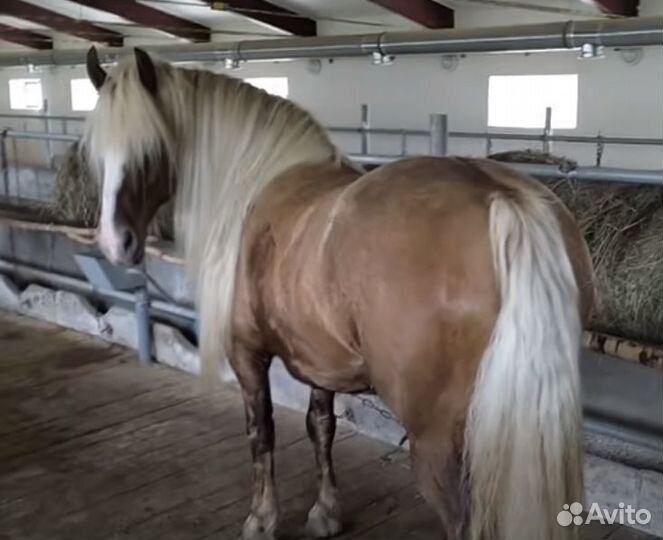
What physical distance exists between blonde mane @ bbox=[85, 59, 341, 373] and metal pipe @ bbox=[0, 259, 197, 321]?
1393 millimetres

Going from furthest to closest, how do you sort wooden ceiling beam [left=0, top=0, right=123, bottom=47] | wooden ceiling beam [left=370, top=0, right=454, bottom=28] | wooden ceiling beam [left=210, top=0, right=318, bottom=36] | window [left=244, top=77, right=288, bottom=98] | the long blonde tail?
wooden ceiling beam [left=0, top=0, right=123, bottom=47]
window [left=244, top=77, right=288, bottom=98]
wooden ceiling beam [left=210, top=0, right=318, bottom=36]
wooden ceiling beam [left=370, top=0, right=454, bottom=28]
the long blonde tail

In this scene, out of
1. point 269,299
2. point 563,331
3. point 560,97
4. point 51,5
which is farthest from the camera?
point 51,5

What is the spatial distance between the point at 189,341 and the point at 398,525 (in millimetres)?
1721

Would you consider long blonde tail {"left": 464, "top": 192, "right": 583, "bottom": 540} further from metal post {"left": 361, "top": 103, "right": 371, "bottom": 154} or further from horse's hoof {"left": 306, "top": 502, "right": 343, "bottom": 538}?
metal post {"left": 361, "top": 103, "right": 371, "bottom": 154}

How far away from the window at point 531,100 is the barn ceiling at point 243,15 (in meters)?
0.57

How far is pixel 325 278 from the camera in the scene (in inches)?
64.7

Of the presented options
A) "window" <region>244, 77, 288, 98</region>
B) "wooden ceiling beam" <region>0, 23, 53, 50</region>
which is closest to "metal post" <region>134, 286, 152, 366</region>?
"window" <region>244, 77, 288, 98</region>

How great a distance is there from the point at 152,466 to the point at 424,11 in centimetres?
612

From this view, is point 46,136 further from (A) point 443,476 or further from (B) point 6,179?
(A) point 443,476

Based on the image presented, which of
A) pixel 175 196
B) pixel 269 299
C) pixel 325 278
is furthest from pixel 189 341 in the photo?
pixel 325 278

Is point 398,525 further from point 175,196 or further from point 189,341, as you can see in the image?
point 189,341

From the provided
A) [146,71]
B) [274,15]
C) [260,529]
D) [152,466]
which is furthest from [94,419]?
[274,15]

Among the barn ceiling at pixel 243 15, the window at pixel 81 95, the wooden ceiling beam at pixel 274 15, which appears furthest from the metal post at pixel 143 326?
the window at pixel 81 95

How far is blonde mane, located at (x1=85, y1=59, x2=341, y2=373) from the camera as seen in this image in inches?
78.2
